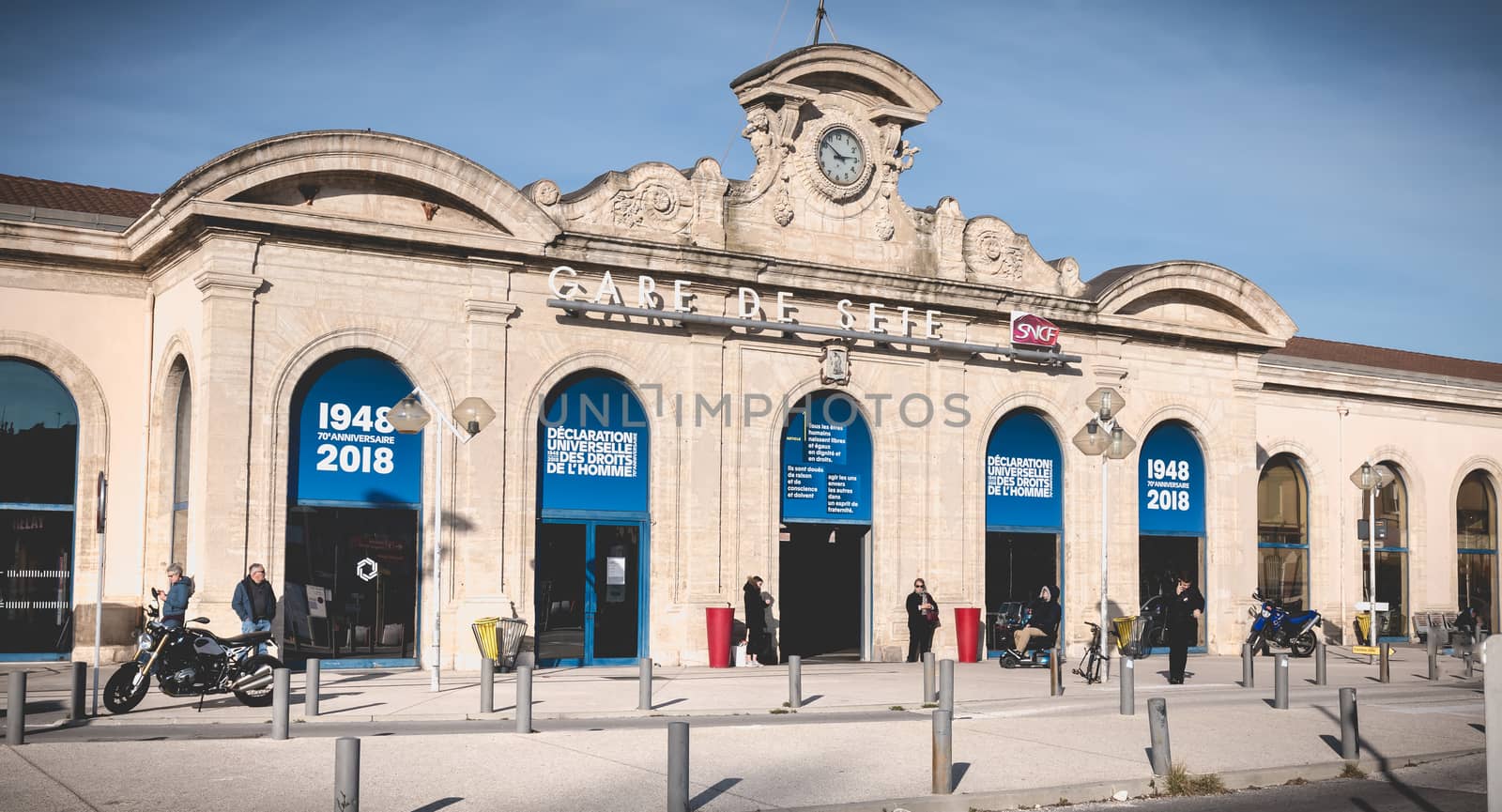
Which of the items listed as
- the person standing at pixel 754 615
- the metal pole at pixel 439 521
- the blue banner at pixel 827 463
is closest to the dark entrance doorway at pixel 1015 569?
the blue banner at pixel 827 463

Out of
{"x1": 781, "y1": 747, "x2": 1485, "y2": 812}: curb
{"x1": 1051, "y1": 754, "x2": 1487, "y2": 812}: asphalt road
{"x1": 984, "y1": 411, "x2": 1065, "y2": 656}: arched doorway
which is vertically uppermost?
{"x1": 984, "y1": 411, "x2": 1065, "y2": 656}: arched doorway

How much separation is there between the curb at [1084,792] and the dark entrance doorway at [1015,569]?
1472cm

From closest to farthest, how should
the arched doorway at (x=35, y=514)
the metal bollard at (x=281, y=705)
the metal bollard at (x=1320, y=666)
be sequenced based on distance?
the metal bollard at (x=281, y=705)
the metal bollard at (x=1320, y=666)
the arched doorway at (x=35, y=514)

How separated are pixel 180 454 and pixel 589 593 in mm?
7204

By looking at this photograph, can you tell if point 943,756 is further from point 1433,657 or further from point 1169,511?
point 1169,511

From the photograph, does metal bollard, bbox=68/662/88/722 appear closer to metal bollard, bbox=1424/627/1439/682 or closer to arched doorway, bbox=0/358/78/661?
arched doorway, bbox=0/358/78/661

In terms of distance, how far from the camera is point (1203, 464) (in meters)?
33.9

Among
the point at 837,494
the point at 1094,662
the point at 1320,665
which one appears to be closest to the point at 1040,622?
the point at 1094,662

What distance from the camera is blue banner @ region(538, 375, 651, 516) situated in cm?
2614

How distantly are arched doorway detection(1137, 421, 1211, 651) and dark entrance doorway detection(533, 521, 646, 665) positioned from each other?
11.8 meters

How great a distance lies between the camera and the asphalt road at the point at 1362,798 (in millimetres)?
12805

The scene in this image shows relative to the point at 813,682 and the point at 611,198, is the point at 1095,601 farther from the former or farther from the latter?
the point at 611,198

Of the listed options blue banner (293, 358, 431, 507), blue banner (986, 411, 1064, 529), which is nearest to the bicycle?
blue banner (986, 411, 1064, 529)

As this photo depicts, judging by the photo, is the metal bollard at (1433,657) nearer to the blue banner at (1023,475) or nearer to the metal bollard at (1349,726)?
the blue banner at (1023,475)
